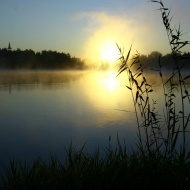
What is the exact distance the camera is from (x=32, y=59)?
133 meters

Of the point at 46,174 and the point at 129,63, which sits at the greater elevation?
the point at 129,63

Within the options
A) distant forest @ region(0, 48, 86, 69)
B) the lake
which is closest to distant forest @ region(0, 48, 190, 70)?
distant forest @ region(0, 48, 86, 69)

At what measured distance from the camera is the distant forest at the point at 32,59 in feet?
410

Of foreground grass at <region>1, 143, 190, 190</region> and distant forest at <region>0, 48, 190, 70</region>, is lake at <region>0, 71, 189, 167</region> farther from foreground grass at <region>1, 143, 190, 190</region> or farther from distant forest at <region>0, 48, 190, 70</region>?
distant forest at <region>0, 48, 190, 70</region>

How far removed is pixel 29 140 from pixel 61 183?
6405 millimetres

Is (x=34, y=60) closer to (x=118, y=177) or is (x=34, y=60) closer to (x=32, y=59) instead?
(x=32, y=59)

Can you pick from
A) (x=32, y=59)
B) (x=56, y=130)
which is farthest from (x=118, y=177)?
(x=32, y=59)

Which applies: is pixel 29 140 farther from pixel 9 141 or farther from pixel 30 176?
pixel 30 176

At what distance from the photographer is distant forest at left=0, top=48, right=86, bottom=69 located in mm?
124988

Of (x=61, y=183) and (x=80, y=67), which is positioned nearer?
(x=61, y=183)

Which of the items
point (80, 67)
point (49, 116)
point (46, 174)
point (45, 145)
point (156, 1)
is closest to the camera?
point (46, 174)

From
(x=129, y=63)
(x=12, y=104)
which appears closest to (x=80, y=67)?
(x=12, y=104)

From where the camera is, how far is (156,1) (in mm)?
4688

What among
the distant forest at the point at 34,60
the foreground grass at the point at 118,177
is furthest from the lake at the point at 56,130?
the distant forest at the point at 34,60
